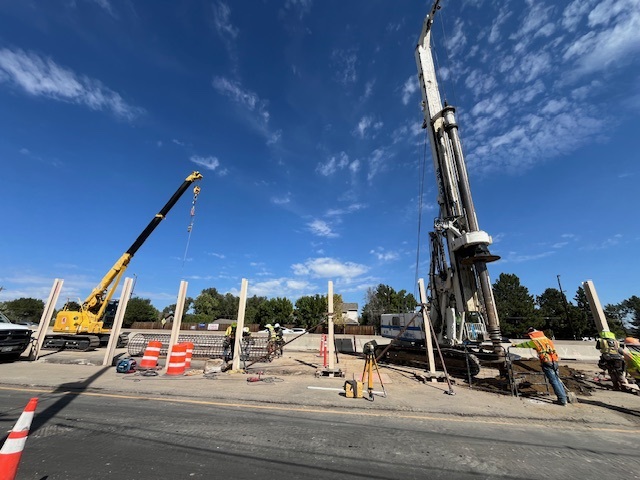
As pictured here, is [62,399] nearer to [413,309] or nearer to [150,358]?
[150,358]

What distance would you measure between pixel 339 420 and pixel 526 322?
196 ft

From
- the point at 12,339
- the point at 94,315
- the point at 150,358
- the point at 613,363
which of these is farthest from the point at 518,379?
the point at 94,315

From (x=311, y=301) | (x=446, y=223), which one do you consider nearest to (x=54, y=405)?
(x=446, y=223)

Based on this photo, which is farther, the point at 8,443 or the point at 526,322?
the point at 526,322

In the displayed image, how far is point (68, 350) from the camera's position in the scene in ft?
59.3

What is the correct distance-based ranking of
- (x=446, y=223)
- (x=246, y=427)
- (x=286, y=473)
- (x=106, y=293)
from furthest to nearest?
(x=106, y=293), (x=446, y=223), (x=246, y=427), (x=286, y=473)

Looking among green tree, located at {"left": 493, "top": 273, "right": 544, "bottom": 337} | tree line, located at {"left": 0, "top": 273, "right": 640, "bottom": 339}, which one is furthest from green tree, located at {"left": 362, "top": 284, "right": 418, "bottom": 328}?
green tree, located at {"left": 493, "top": 273, "right": 544, "bottom": 337}

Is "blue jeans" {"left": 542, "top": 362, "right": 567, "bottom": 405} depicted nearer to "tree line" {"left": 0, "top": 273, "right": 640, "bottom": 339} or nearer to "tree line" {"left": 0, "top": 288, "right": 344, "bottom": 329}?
"tree line" {"left": 0, "top": 273, "right": 640, "bottom": 339}

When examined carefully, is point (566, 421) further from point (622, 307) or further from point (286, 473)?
point (622, 307)

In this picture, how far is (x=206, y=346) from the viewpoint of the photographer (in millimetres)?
16719

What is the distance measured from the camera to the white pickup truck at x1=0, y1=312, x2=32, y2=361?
1217 centimetres

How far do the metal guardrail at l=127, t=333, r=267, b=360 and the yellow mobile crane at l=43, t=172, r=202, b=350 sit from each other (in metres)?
4.94

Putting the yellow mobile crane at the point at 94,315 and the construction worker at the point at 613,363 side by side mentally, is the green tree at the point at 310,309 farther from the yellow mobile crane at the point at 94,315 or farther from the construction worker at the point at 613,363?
the construction worker at the point at 613,363

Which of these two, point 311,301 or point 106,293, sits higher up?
point 311,301
